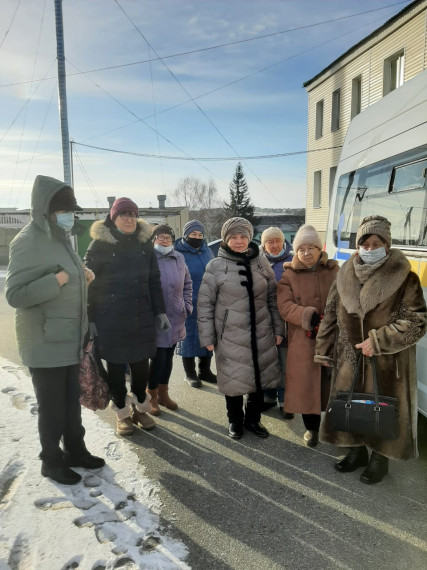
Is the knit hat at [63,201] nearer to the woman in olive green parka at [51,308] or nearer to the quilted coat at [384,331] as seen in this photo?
the woman in olive green parka at [51,308]

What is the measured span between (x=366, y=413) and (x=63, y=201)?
2338 mm

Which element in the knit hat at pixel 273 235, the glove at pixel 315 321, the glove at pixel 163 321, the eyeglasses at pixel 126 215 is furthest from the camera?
the knit hat at pixel 273 235

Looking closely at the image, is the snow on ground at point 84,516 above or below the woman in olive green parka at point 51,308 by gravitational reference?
below

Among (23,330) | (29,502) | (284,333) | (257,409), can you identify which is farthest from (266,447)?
(23,330)

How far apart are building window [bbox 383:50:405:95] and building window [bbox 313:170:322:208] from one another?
5.53 meters

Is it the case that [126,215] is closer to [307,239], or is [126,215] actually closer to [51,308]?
[51,308]

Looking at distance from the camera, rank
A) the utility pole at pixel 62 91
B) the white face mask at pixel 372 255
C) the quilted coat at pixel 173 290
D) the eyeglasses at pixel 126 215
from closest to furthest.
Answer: the white face mask at pixel 372 255 → the eyeglasses at pixel 126 215 → the quilted coat at pixel 173 290 → the utility pole at pixel 62 91

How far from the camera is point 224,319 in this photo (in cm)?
348

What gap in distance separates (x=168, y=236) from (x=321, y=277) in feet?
5.21

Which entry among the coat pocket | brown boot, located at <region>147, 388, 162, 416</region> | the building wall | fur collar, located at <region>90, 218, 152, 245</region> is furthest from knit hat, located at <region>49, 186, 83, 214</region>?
the building wall

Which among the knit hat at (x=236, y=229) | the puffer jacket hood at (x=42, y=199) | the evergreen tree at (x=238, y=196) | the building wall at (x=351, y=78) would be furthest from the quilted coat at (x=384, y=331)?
the evergreen tree at (x=238, y=196)

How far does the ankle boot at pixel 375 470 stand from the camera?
291 cm

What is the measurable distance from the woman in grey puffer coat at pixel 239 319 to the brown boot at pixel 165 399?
0.80 meters

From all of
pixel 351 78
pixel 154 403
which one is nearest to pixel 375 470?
pixel 154 403
